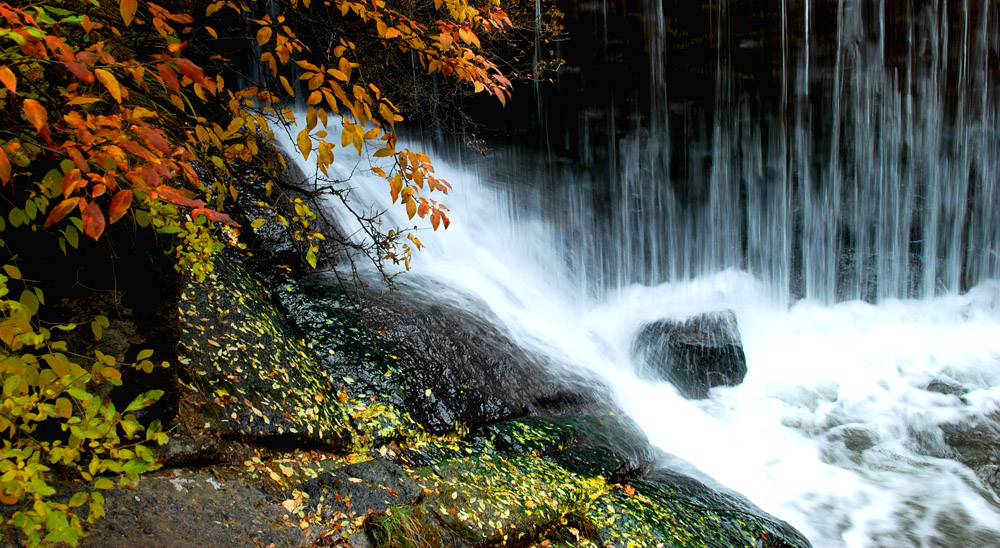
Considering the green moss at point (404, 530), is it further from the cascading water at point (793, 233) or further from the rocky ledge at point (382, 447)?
the cascading water at point (793, 233)

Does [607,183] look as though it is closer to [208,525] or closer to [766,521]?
[766,521]

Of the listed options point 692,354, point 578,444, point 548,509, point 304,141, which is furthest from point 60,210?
point 692,354

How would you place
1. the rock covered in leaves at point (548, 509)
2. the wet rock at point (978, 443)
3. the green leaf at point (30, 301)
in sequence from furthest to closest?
1. the wet rock at point (978, 443)
2. the rock covered in leaves at point (548, 509)
3. the green leaf at point (30, 301)

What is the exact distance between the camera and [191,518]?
2439 mm

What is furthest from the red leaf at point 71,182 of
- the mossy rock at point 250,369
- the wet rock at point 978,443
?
the wet rock at point 978,443

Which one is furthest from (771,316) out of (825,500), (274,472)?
(274,472)

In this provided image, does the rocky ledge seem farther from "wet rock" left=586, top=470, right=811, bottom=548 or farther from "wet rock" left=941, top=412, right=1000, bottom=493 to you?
"wet rock" left=941, top=412, right=1000, bottom=493

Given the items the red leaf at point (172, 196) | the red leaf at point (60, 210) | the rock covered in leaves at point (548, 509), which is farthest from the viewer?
the rock covered in leaves at point (548, 509)

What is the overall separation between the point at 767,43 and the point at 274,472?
31.7 ft

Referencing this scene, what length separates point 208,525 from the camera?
2.46 metres

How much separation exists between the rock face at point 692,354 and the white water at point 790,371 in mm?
227

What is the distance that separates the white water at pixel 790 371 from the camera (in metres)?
5.77

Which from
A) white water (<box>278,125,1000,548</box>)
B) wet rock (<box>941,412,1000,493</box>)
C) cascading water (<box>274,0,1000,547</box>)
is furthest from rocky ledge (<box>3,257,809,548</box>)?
wet rock (<box>941,412,1000,493</box>)

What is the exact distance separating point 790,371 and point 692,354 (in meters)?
2.38
